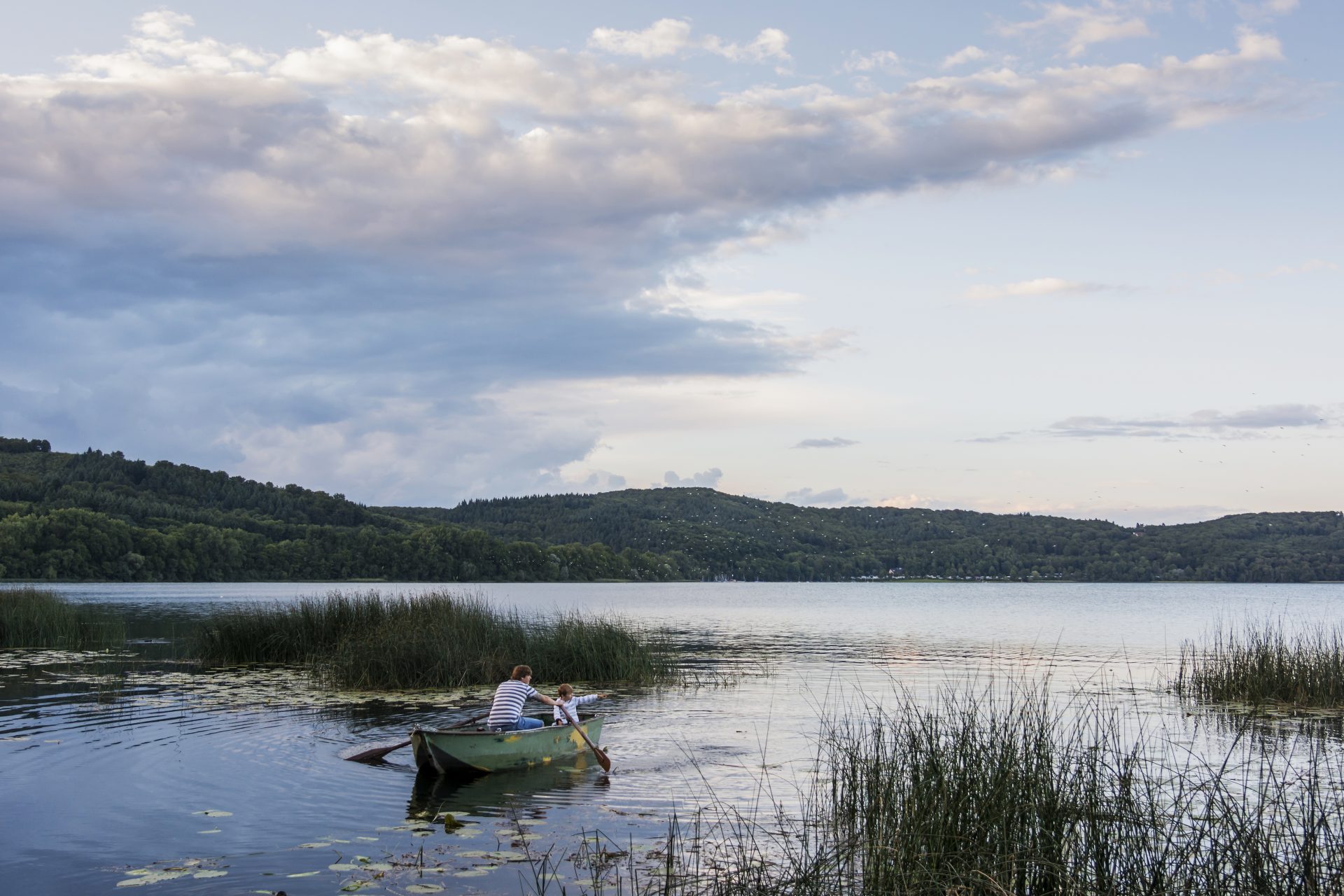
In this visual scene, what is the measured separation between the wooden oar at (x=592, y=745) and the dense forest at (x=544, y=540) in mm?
88339

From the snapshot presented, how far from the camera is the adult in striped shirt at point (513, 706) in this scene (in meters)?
15.2

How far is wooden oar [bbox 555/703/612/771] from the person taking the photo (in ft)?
49.3

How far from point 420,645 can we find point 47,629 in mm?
18364

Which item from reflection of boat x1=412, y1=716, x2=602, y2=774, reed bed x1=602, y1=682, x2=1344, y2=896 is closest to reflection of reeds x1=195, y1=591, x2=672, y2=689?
reflection of boat x1=412, y1=716, x2=602, y2=774

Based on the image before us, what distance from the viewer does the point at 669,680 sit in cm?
2698

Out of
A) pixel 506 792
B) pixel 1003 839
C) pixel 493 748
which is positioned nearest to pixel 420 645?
pixel 493 748

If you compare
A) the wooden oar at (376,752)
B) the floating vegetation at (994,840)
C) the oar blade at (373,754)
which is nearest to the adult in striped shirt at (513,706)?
the wooden oar at (376,752)

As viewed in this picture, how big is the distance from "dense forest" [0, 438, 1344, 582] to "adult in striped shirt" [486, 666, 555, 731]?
289 feet

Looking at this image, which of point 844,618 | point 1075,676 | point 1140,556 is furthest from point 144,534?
point 1140,556

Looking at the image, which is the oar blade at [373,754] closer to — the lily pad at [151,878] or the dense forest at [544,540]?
the lily pad at [151,878]

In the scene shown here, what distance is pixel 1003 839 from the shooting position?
26.9 feet

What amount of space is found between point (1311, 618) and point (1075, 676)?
146ft

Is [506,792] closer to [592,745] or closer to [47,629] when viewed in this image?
[592,745]

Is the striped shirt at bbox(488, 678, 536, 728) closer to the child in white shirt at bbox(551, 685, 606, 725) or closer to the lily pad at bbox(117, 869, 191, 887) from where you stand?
the child in white shirt at bbox(551, 685, 606, 725)
